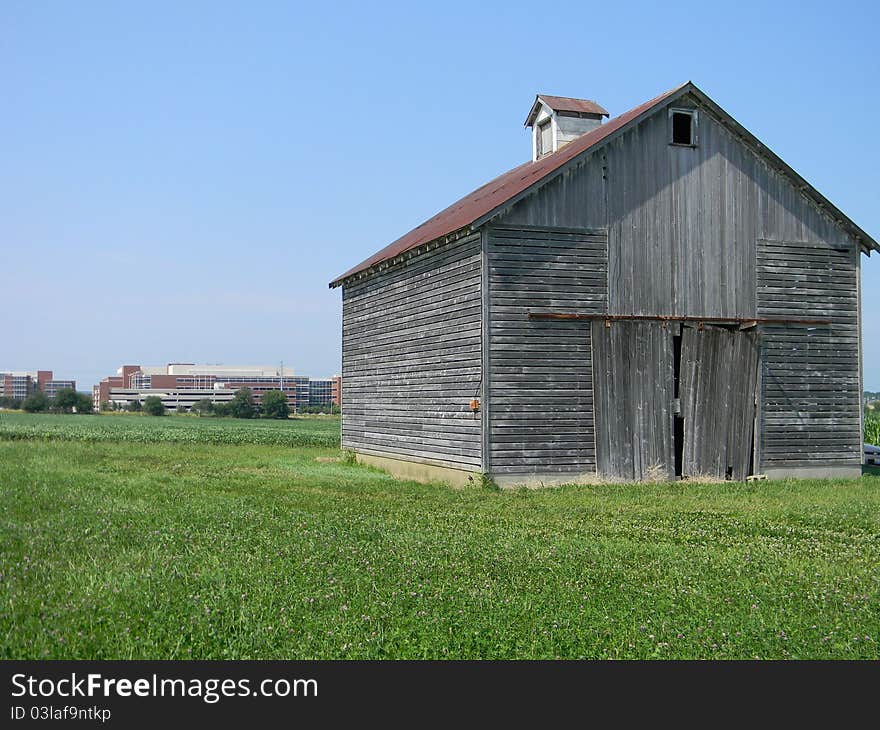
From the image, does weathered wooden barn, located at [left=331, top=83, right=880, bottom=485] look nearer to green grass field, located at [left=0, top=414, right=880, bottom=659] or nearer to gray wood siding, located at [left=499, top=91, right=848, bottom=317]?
gray wood siding, located at [left=499, top=91, right=848, bottom=317]

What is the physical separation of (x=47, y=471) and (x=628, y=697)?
19.9 metres

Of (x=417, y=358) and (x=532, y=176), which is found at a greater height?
(x=532, y=176)

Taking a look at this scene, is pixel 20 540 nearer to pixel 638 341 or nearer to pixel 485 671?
pixel 485 671

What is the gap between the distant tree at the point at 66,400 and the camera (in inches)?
5231

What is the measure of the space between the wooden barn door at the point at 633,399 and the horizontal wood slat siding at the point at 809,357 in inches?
105

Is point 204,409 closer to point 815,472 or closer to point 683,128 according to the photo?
point 683,128

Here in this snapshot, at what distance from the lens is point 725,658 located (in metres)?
7.30

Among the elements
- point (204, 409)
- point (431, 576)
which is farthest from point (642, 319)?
point (204, 409)

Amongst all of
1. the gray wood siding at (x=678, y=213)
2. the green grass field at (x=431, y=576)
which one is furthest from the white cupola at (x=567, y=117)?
the green grass field at (x=431, y=576)

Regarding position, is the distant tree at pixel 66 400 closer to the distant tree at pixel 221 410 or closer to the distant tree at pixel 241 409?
the distant tree at pixel 221 410

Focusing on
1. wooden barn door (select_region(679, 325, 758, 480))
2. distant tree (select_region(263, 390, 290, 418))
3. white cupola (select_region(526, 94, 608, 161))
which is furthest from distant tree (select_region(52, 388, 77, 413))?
wooden barn door (select_region(679, 325, 758, 480))

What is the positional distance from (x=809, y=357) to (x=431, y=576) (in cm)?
1678

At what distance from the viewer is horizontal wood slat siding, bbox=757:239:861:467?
2355 centimetres

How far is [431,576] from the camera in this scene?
10.0 meters
